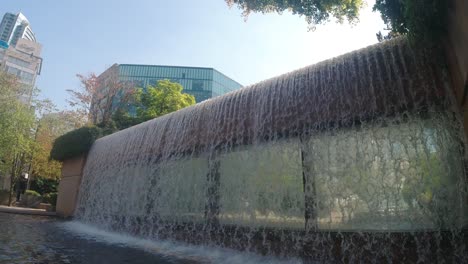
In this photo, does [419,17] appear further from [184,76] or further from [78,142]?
[184,76]

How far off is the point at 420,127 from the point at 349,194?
4.26 ft

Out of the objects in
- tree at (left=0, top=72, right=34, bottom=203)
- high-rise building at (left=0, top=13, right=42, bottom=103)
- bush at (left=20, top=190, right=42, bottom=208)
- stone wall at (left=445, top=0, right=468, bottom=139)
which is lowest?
bush at (left=20, top=190, right=42, bottom=208)

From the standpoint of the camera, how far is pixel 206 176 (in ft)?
23.8

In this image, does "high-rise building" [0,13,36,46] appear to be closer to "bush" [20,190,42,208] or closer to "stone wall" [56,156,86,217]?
"bush" [20,190,42,208]

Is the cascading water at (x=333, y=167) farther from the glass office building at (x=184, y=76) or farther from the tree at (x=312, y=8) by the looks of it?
the glass office building at (x=184, y=76)

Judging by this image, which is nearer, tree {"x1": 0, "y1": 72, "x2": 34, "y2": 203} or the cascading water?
the cascading water

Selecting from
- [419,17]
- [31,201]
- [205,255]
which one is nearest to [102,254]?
[205,255]

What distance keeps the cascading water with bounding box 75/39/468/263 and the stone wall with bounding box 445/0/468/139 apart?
27 cm

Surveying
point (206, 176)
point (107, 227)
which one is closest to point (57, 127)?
point (107, 227)

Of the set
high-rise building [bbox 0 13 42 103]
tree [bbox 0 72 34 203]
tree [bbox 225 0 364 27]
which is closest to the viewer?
tree [bbox 225 0 364 27]

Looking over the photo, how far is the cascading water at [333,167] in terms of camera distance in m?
4.14

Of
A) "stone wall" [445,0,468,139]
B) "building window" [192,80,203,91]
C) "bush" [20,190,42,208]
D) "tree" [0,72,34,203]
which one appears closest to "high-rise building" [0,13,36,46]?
"building window" [192,80,203,91]

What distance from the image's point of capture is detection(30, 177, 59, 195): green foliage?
28734 millimetres

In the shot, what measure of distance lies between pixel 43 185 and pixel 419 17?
3207cm
